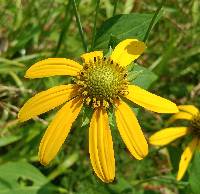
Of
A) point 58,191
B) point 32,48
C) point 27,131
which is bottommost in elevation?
point 58,191

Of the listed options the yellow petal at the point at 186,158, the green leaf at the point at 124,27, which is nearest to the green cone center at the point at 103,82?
the green leaf at the point at 124,27

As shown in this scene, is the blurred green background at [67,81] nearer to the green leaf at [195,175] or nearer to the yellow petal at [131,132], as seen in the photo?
the green leaf at [195,175]

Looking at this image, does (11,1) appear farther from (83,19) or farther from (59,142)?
(59,142)

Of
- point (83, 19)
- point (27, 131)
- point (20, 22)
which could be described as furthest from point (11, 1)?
point (27, 131)

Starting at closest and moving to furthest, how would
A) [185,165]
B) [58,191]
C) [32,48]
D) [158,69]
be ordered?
1. [185,165]
2. [58,191]
3. [158,69]
4. [32,48]

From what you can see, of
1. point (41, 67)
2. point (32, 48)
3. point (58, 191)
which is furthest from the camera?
point (32, 48)

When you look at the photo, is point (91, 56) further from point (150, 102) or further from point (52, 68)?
point (150, 102)

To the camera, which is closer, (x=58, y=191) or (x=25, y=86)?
(x=58, y=191)

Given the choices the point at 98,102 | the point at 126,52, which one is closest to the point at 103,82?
the point at 98,102
